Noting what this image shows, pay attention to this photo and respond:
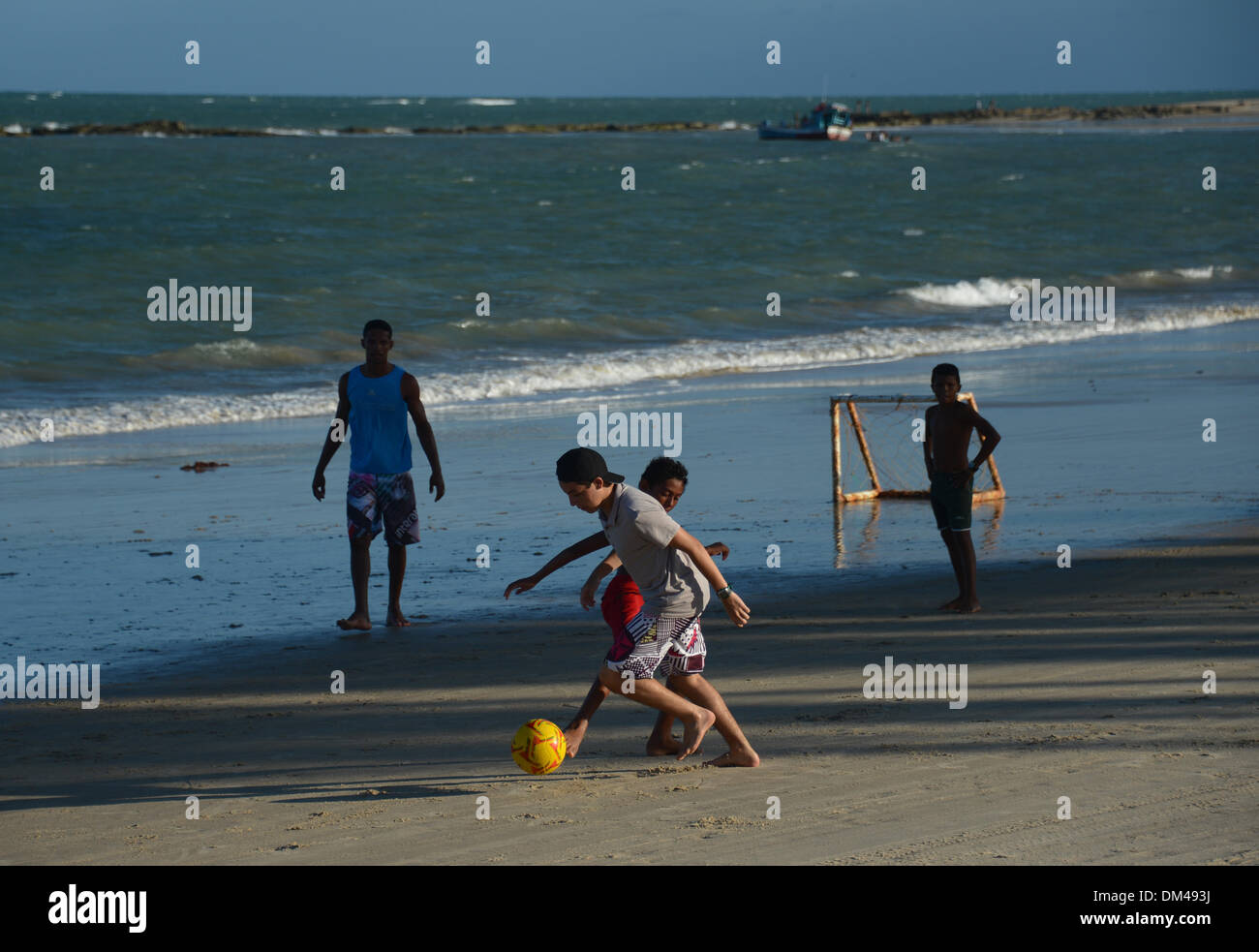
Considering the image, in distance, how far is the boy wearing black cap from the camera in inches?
238

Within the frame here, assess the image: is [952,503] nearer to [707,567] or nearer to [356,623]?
[356,623]

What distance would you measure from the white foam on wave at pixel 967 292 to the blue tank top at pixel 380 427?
23989 mm

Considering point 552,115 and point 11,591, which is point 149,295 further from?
point 552,115

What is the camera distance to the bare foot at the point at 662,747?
258 inches

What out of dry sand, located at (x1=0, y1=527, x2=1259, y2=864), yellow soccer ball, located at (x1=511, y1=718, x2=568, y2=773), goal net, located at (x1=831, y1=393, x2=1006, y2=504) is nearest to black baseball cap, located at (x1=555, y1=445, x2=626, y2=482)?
yellow soccer ball, located at (x1=511, y1=718, x2=568, y2=773)

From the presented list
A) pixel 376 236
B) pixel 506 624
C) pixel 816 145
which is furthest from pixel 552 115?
pixel 506 624

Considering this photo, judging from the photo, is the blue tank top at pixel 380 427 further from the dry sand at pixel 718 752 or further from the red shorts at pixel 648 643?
the red shorts at pixel 648 643

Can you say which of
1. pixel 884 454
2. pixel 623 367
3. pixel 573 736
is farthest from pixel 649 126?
pixel 573 736

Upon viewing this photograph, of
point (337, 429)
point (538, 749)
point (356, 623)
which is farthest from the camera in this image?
point (337, 429)

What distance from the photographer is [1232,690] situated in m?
7.23

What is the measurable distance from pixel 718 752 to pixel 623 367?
52.6 ft

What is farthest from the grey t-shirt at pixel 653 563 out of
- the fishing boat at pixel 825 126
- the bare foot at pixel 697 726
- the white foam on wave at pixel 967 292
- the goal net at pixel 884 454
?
the fishing boat at pixel 825 126

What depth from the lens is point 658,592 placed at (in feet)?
20.5

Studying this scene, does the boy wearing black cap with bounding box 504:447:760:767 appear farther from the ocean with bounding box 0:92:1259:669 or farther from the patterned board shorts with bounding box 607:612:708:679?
the ocean with bounding box 0:92:1259:669
